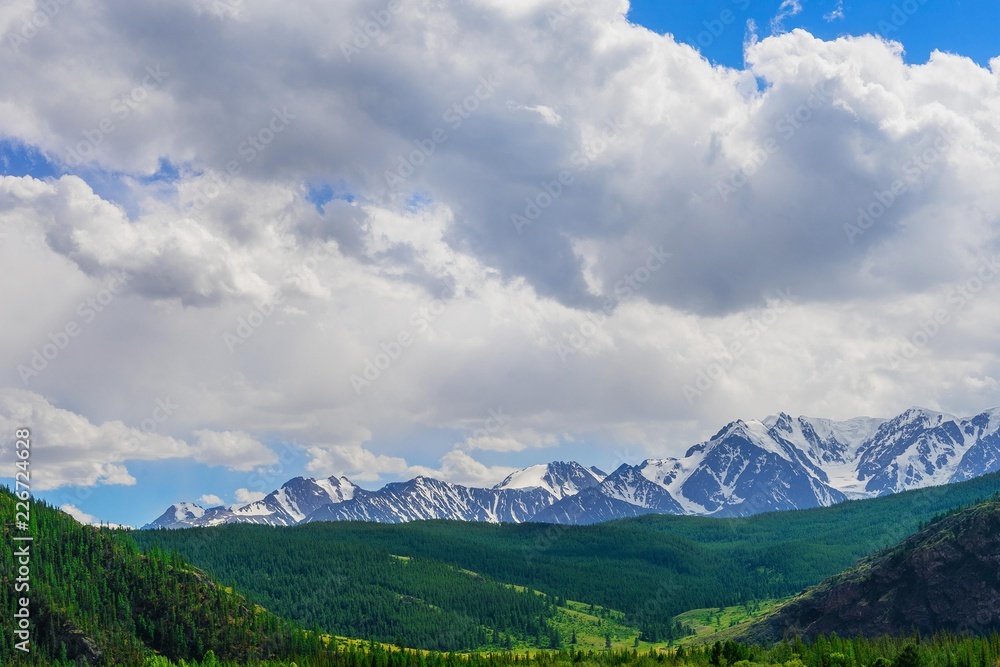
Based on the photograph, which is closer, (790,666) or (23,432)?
(23,432)

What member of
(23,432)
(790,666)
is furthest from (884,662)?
(23,432)

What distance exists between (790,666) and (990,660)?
43.1 m

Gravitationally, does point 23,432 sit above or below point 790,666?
above

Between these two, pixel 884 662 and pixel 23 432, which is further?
pixel 884 662

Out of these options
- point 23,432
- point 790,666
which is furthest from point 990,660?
point 23,432

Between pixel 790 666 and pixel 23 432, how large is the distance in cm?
16110

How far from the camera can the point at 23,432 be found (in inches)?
6063

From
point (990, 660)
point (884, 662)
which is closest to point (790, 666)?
point (884, 662)

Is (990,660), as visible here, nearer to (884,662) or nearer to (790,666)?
(884,662)

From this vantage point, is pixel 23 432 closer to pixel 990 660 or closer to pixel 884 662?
pixel 884 662

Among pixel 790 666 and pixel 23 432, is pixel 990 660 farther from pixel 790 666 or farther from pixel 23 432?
pixel 23 432

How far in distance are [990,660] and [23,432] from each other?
19963cm

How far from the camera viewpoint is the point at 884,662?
190 meters

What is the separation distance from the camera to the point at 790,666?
7869 inches
